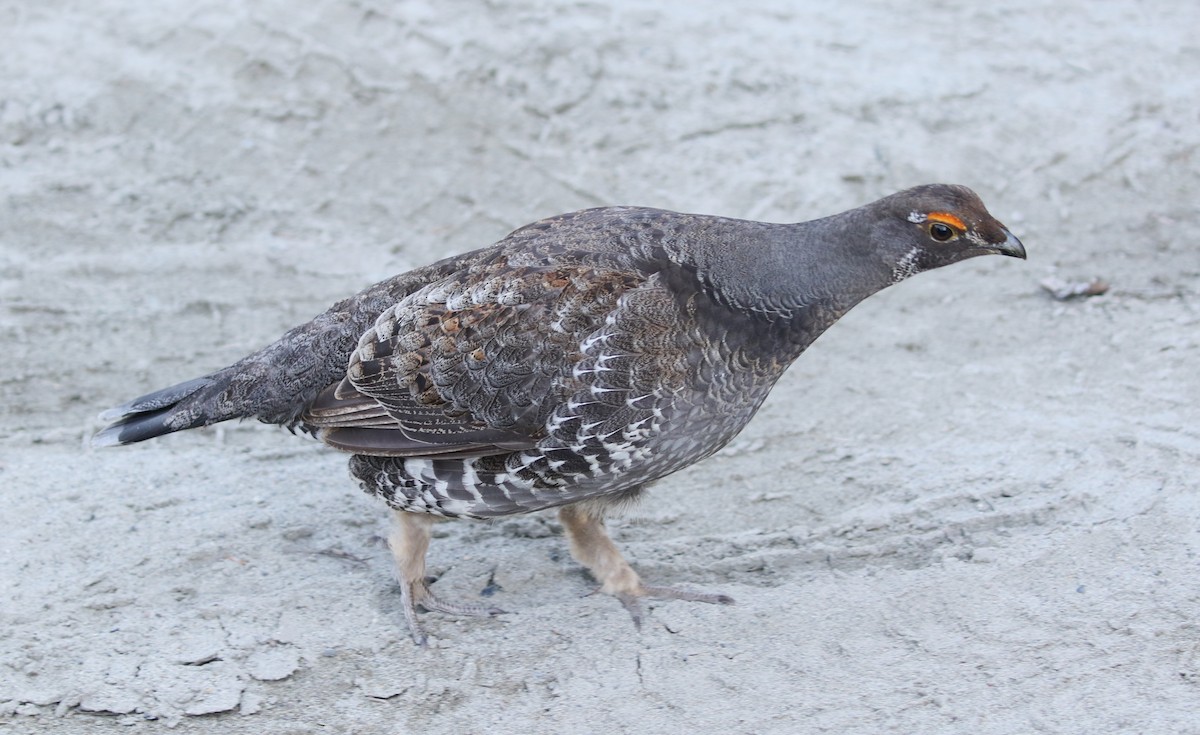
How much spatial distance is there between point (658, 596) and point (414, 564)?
1065 millimetres

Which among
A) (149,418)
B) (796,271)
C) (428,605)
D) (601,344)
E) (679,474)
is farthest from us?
(679,474)

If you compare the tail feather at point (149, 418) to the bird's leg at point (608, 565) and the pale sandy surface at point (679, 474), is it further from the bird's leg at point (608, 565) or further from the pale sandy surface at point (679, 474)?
the bird's leg at point (608, 565)

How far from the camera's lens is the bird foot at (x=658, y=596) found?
16.8 feet

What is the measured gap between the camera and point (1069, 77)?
28.5 feet

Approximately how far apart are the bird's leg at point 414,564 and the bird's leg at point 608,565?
47cm

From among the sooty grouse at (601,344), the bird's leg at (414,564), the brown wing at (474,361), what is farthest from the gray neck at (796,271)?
the bird's leg at (414,564)

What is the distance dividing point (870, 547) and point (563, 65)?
189 inches

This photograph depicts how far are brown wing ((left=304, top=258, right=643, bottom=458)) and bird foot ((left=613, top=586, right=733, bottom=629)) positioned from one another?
0.95 meters

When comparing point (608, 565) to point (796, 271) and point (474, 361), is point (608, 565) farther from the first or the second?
point (796, 271)

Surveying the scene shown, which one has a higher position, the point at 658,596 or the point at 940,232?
the point at 940,232

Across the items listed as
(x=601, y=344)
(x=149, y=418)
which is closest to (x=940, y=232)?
(x=601, y=344)

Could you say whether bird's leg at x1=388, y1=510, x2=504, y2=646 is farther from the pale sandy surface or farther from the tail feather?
the tail feather

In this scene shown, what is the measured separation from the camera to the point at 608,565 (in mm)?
5258

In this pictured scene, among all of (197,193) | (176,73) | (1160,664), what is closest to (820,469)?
(1160,664)
